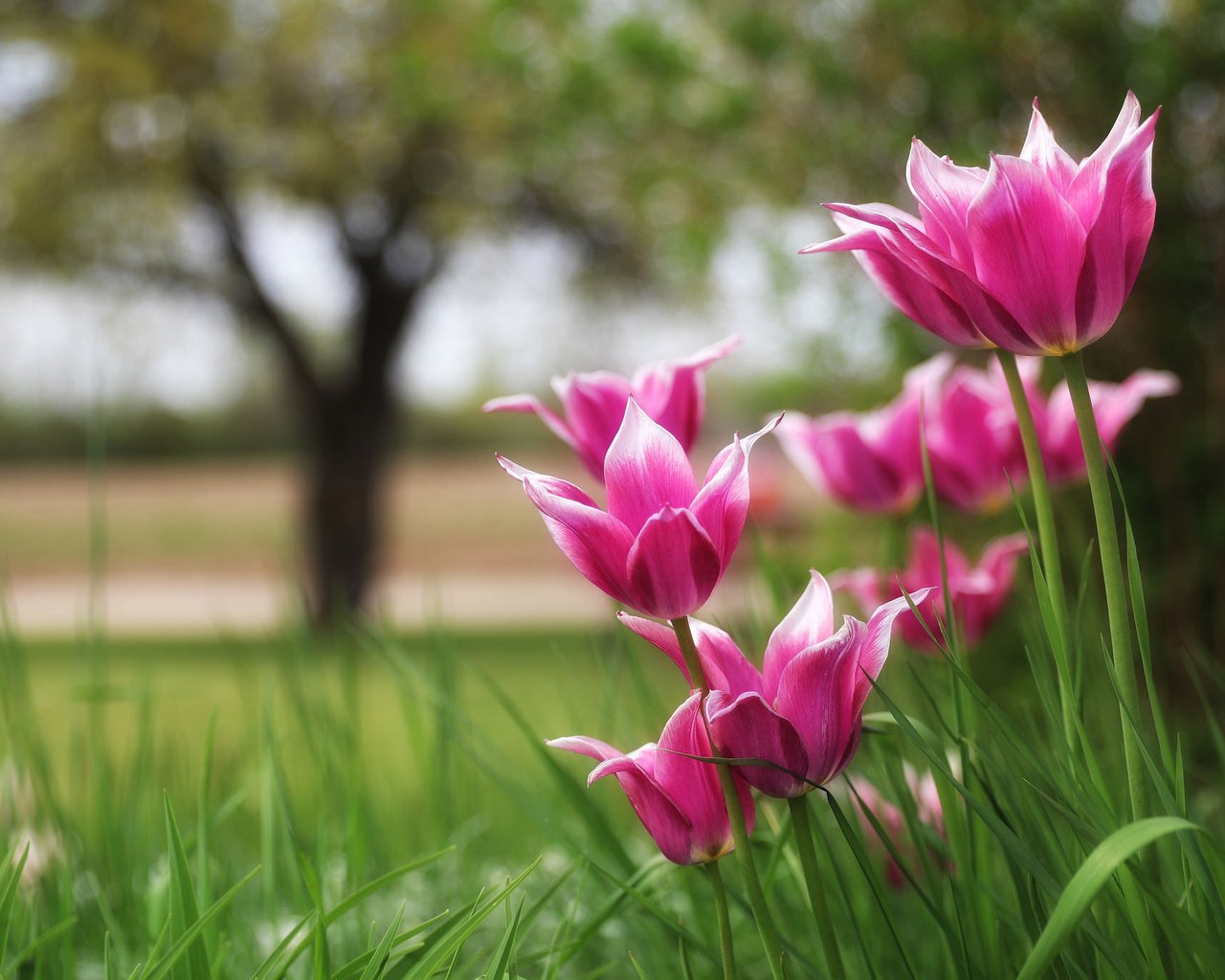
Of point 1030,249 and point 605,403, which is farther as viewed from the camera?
point 605,403

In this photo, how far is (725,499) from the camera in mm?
543

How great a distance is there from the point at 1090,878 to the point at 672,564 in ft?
0.70

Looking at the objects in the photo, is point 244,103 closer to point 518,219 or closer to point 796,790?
point 518,219

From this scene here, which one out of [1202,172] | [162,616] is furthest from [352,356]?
[1202,172]

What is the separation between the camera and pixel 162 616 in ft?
43.2

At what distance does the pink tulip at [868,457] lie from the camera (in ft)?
3.28

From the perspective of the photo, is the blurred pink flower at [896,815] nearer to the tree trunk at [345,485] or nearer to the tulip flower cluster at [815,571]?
the tulip flower cluster at [815,571]

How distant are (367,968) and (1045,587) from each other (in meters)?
0.40

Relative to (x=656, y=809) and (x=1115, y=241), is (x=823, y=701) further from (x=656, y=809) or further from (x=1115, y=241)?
(x=1115, y=241)

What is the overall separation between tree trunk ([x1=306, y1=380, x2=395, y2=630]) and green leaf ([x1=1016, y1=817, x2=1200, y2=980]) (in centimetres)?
966

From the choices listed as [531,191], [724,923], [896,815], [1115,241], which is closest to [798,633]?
[724,923]

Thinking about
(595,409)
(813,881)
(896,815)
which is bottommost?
(896,815)

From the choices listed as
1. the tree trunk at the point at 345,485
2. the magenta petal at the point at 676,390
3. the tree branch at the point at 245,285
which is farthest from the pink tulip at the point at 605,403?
the tree trunk at the point at 345,485

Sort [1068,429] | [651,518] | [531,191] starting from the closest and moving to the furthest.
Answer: [651,518]
[1068,429]
[531,191]
